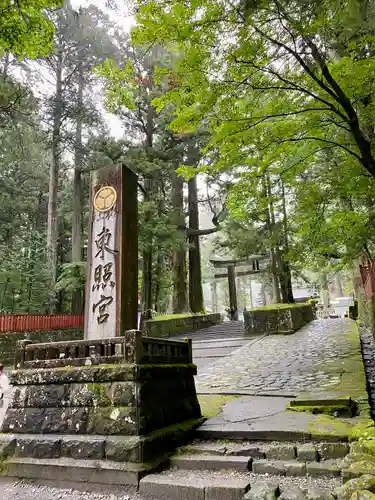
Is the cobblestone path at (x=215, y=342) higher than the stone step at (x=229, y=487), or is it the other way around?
the cobblestone path at (x=215, y=342)

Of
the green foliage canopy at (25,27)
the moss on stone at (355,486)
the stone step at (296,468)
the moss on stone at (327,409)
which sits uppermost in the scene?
the green foliage canopy at (25,27)

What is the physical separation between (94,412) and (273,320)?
37.8 ft

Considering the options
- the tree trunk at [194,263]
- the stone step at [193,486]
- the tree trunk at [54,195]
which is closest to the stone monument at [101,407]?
the stone step at [193,486]

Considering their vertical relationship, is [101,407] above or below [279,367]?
above

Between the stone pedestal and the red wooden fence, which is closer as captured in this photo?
the stone pedestal

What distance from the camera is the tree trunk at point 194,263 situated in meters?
20.9

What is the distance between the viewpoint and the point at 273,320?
48.5ft

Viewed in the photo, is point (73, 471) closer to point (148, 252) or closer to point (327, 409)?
point (327, 409)

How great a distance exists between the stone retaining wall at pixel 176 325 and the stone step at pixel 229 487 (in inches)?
461

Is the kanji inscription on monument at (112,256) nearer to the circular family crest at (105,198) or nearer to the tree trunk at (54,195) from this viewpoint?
the circular family crest at (105,198)

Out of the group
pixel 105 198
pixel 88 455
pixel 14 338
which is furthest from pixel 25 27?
pixel 14 338

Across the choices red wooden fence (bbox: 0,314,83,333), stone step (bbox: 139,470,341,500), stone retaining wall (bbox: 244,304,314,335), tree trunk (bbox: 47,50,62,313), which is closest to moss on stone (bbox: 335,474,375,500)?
stone step (bbox: 139,470,341,500)

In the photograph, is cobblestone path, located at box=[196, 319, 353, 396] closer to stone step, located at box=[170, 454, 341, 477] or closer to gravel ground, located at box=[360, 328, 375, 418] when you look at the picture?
gravel ground, located at box=[360, 328, 375, 418]

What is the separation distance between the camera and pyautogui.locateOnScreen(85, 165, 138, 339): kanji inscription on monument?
5656mm
